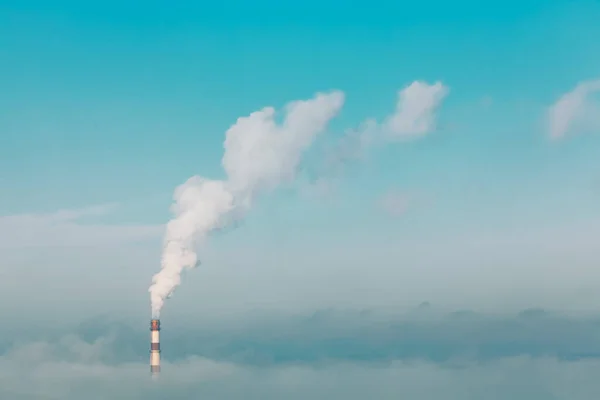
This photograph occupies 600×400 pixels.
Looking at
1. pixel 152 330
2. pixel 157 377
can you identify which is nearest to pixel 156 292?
pixel 152 330

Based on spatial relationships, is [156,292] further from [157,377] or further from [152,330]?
[157,377]

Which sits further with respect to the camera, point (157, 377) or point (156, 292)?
point (157, 377)

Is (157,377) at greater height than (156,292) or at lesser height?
lesser
